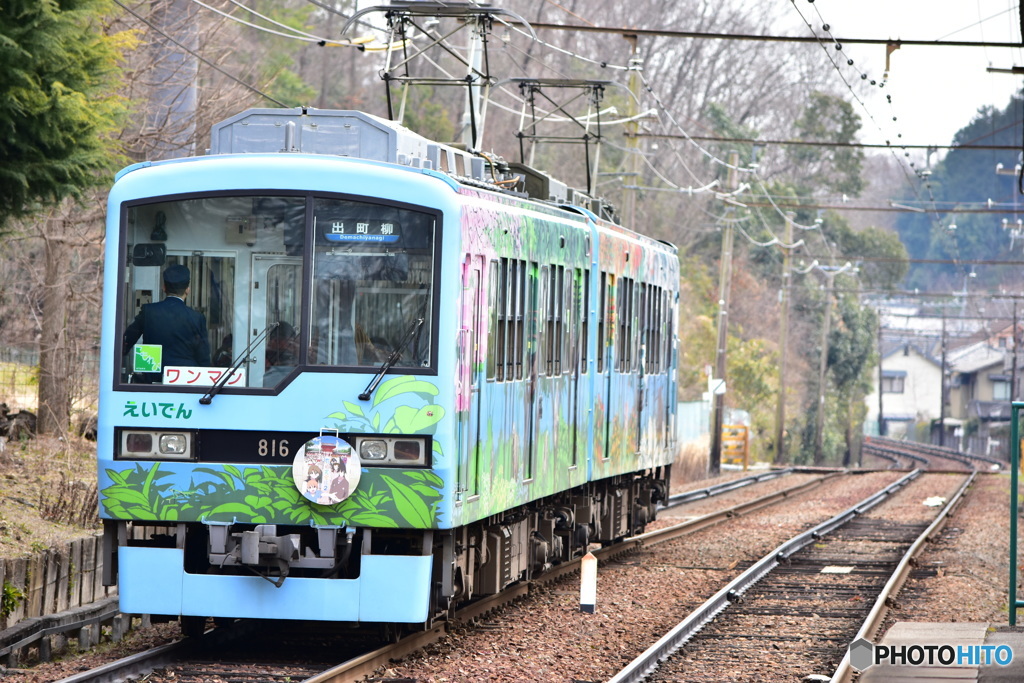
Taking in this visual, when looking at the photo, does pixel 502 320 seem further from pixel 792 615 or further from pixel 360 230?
pixel 792 615

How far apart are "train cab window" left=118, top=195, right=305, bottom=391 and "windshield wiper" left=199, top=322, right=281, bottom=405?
0.01 m

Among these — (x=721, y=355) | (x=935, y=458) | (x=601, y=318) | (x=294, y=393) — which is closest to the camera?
(x=294, y=393)

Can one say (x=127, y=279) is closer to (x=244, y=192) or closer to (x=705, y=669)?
(x=244, y=192)

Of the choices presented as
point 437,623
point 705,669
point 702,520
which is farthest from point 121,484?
point 702,520

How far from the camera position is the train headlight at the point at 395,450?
948 cm

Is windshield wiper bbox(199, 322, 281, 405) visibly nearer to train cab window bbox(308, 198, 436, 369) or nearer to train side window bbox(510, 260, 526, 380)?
train cab window bbox(308, 198, 436, 369)

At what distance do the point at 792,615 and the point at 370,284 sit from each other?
579 centimetres

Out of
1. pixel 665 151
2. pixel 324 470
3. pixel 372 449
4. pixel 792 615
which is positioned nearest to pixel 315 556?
pixel 324 470

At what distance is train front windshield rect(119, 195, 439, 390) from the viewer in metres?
9.61

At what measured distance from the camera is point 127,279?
966 cm

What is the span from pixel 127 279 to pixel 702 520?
46.6 feet

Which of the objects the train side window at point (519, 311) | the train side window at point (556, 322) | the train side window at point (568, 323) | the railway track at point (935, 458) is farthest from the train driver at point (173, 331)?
→ the railway track at point (935, 458)

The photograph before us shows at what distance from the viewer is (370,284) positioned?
9.65 m

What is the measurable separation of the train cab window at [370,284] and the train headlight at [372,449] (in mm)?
466
